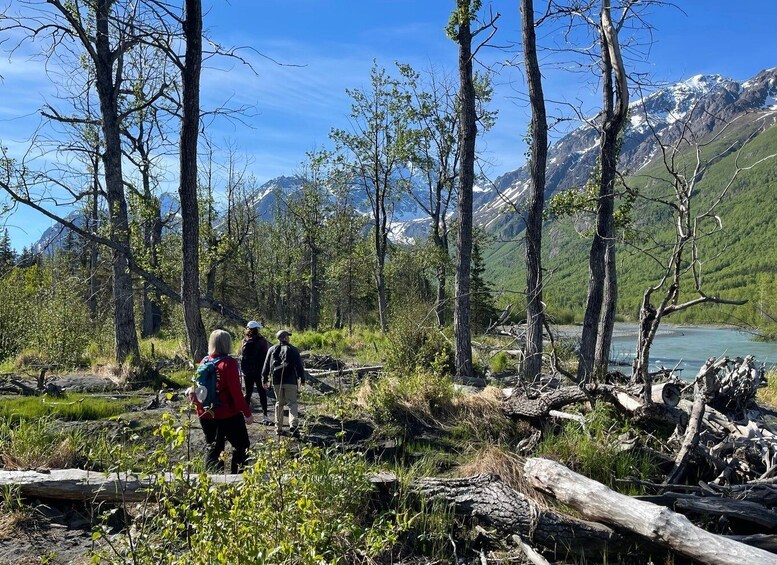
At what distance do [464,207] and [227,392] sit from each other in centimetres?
769

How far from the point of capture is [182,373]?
503 inches

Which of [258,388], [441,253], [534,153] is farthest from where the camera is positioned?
[441,253]

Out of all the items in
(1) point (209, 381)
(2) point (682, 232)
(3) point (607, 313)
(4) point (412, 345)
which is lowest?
(4) point (412, 345)

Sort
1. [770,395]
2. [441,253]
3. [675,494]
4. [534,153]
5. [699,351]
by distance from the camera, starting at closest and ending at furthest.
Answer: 1. [675,494]
2. [534,153]
3. [770,395]
4. [441,253]
5. [699,351]

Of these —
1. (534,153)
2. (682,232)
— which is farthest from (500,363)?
(682,232)

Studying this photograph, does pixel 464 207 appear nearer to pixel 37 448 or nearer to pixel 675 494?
pixel 675 494

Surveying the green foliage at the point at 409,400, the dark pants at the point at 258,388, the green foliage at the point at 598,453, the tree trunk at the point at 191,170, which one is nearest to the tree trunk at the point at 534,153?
the green foliage at the point at 409,400

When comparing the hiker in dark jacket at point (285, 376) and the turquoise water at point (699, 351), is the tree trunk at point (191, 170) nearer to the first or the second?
the hiker in dark jacket at point (285, 376)

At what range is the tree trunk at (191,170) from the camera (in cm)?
792

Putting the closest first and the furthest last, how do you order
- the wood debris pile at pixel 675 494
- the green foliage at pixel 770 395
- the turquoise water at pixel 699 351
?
the wood debris pile at pixel 675 494, the green foliage at pixel 770 395, the turquoise water at pixel 699 351

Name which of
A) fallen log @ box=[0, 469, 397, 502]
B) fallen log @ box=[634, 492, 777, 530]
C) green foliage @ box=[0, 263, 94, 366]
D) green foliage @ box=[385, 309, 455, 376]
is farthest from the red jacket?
green foliage @ box=[0, 263, 94, 366]

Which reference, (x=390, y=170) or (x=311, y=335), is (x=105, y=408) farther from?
(x=390, y=170)

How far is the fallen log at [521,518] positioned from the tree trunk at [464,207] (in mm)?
6413

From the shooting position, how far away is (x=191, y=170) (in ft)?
26.9
